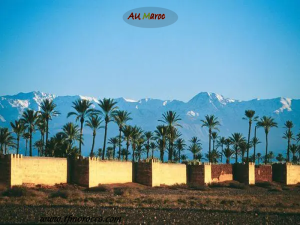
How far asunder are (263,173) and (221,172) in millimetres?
8427

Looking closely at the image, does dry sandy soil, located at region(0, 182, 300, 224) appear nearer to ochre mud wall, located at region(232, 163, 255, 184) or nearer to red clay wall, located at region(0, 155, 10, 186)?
red clay wall, located at region(0, 155, 10, 186)

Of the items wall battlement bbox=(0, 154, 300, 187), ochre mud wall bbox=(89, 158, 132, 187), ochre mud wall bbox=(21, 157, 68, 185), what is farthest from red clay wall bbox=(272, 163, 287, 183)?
ochre mud wall bbox=(21, 157, 68, 185)

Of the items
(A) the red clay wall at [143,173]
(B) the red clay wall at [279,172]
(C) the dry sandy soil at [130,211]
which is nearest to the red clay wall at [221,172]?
(B) the red clay wall at [279,172]

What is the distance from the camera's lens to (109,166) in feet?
142

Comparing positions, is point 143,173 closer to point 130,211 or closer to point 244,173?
point 244,173

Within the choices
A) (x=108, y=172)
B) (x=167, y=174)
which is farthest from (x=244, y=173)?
(x=108, y=172)

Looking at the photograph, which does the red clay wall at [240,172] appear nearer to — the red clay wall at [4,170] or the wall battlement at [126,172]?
the wall battlement at [126,172]

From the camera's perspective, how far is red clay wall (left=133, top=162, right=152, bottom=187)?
46959 millimetres

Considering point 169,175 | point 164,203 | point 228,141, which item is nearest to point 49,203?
point 164,203

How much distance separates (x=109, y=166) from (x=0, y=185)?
511 inches

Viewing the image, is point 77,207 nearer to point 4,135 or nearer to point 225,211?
point 225,211

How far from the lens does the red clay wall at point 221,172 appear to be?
56188 mm

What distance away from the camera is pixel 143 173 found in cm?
4744

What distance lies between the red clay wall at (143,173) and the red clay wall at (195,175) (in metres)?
7.93
